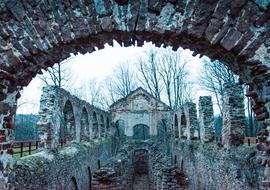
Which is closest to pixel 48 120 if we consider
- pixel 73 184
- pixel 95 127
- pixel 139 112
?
pixel 73 184

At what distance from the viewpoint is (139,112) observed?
3250cm

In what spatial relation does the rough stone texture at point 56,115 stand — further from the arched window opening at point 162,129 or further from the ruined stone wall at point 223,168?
the arched window opening at point 162,129

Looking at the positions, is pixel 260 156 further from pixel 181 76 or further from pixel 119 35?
pixel 181 76

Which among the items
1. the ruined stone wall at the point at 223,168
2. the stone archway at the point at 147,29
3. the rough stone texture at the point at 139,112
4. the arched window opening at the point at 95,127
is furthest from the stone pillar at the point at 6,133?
the rough stone texture at the point at 139,112

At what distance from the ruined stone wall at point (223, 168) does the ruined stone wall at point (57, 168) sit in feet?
17.1

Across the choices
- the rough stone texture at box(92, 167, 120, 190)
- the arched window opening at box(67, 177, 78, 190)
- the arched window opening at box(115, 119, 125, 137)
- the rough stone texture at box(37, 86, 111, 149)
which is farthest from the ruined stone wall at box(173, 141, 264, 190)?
the arched window opening at box(115, 119, 125, 137)

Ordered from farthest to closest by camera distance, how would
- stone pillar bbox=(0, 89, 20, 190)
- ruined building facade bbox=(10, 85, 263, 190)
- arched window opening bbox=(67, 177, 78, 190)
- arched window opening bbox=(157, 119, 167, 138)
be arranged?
arched window opening bbox=(157, 119, 167, 138) < arched window opening bbox=(67, 177, 78, 190) < ruined building facade bbox=(10, 85, 263, 190) < stone pillar bbox=(0, 89, 20, 190)

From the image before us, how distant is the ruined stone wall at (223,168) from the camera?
7.10 metres

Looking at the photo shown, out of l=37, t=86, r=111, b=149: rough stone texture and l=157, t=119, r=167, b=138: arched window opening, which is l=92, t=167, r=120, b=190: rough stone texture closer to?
l=37, t=86, r=111, b=149: rough stone texture

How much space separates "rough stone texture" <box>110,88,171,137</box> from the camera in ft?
105

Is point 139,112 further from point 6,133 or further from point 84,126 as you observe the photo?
point 6,133

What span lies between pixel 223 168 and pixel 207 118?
388cm

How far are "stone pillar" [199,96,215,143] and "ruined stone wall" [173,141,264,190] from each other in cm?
48

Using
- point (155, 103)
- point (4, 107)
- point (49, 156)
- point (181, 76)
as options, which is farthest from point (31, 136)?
point (4, 107)
